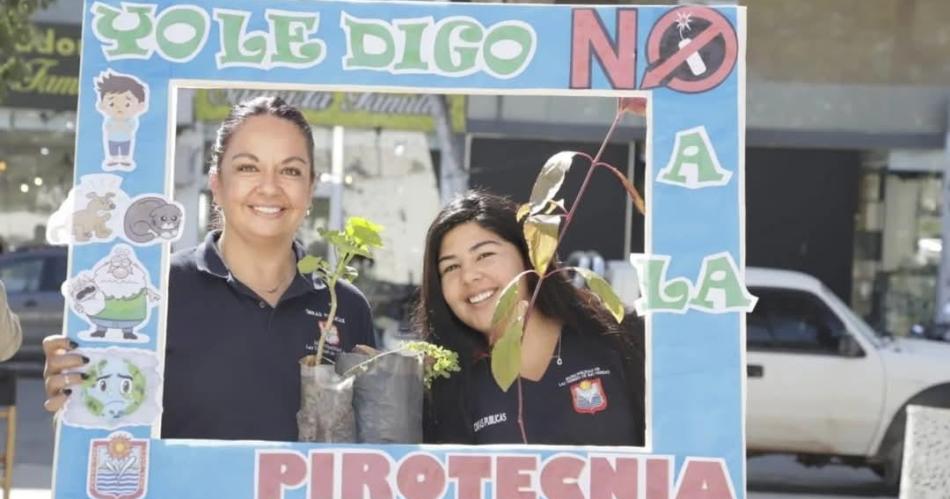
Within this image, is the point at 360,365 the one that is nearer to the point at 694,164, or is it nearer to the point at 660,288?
the point at 660,288

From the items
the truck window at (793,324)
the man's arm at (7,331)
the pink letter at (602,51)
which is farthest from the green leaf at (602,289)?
the truck window at (793,324)

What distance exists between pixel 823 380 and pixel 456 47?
298 inches

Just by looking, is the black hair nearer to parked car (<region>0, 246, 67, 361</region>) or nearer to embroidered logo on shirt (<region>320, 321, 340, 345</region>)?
embroidered logo on shirt (<region>320, 321, 340, 345</region>)

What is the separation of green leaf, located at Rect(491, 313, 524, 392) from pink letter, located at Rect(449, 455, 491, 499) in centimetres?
17

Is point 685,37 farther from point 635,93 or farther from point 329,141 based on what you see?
point 329,141

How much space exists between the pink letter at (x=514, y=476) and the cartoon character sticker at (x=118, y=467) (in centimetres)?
69

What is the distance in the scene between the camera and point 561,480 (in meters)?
2.73

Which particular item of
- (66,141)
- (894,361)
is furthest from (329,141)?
(894,361)

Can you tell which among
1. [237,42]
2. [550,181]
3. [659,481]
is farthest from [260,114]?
[659,481]

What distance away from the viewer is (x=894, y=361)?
9891mm

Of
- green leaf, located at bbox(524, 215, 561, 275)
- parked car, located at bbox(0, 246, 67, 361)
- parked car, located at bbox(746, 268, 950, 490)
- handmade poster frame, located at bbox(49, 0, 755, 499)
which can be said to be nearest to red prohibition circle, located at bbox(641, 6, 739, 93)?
handmade poster frame, located at bbox(49, 0, 755, 499)

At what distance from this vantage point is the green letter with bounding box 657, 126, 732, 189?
2783 millimetres

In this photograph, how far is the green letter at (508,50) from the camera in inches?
111

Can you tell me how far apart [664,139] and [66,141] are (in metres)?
15.0
